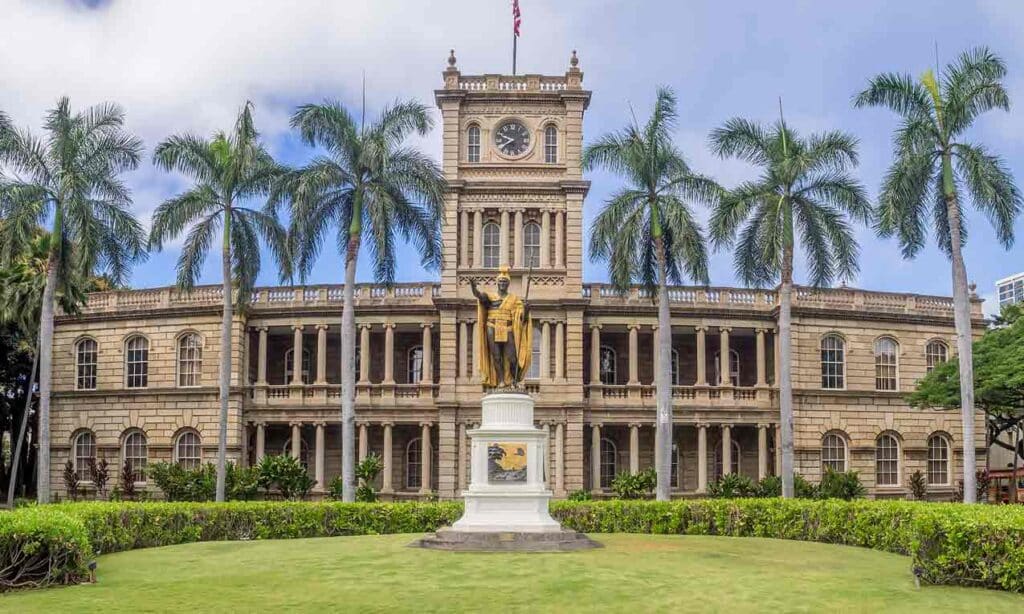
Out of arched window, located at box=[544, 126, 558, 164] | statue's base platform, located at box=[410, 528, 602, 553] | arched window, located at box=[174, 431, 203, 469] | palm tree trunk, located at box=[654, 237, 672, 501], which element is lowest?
statue's base platform, located at box=[410, 528, 602, 553]

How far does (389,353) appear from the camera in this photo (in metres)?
42.7

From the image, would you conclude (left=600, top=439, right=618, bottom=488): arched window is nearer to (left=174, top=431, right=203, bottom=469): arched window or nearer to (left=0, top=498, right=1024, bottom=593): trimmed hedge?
(left=174, top=431, right=203, bottom=469): arched window

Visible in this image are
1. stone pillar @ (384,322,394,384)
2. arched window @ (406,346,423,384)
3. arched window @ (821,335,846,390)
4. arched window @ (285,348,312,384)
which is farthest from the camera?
arched window @ (285,348,312,384)

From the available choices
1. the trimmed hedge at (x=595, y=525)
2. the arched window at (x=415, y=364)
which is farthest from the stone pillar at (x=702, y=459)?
the trimmed hedge at (x=595, y=525)

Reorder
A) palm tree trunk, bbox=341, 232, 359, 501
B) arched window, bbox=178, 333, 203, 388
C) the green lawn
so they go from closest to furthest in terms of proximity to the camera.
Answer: the green lawn
palm tree trunk, bbox=341, 232, 359, 501
arched window, bbox=178, 333, 203, 388

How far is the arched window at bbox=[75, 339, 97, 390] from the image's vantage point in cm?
4567

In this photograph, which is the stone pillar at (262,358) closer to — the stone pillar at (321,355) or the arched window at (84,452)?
the stone pillar at (321,355)

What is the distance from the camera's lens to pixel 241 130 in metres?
33.1

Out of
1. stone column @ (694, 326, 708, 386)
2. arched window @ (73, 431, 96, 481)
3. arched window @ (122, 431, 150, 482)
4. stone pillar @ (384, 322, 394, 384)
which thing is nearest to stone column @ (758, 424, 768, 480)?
stone column @ (694, 326, 708, 386)

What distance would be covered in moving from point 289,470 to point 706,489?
1517 centimetres

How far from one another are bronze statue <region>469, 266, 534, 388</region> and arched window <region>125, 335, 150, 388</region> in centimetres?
2628

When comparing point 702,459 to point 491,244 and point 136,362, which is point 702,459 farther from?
point 136,362

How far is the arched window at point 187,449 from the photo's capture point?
43844 millimetres

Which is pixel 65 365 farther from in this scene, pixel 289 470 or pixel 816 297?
pixel 816 297
